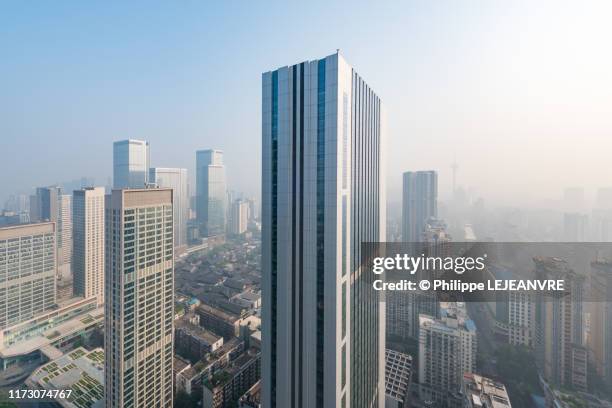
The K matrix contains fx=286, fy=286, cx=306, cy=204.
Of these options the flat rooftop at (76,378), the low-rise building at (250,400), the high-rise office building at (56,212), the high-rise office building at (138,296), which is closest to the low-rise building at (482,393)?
the low-rise building at (250,400)

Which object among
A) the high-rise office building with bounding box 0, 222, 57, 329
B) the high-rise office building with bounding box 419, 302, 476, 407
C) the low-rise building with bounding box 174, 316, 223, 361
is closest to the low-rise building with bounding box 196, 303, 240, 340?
the low-rise building with bounding box 174, 316, 223, 361

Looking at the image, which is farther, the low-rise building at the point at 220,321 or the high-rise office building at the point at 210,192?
the high-rise office building at the point at 210,192

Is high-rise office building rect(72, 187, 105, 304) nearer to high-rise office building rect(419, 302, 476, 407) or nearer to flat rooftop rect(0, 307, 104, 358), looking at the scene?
Result: flat rooftop rect(0, 307, 104, 358)

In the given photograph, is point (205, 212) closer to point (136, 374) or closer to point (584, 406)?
point (136, 374)

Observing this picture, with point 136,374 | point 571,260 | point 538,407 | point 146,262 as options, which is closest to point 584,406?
point 538,407

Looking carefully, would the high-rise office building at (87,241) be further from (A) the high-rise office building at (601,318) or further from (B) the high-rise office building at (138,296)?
(A) the high-rise office building at (601,318)
